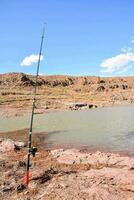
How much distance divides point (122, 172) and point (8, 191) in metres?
3.99

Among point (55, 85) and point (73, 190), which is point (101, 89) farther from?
point (73, 190)

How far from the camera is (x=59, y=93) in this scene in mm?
89500

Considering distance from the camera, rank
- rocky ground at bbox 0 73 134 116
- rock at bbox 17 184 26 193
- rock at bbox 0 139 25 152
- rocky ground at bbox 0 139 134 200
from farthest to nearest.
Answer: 1. rocky ground at bbox 0 73 134 116
2. rock at bbox 0 139 25 152
3. rock at bbox 17 184 26 193
4. rocky ground at bbox 0 139 134 200

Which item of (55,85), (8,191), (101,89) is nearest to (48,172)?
(8,191)

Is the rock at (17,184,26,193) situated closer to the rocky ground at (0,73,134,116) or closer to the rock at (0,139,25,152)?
the rock at (0,139,25,152)

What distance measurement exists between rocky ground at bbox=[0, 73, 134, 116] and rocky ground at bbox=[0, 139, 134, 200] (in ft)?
120

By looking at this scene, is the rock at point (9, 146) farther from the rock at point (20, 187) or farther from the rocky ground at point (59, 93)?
the rocky ground at point (59, 93)

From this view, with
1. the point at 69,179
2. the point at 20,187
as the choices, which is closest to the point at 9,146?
the point at 69,179

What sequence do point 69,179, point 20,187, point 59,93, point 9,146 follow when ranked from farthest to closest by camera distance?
point 59,93, point 9,146, point 69,179, point 20,187

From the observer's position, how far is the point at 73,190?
397 inches

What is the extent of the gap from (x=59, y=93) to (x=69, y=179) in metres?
78.5

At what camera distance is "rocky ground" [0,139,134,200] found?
9742 mm

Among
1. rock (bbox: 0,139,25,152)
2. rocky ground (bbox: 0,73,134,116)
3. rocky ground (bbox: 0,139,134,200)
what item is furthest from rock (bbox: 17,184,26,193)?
rocky ground (bbox: 0,73,134,116)

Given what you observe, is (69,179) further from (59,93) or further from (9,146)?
(59,93)
